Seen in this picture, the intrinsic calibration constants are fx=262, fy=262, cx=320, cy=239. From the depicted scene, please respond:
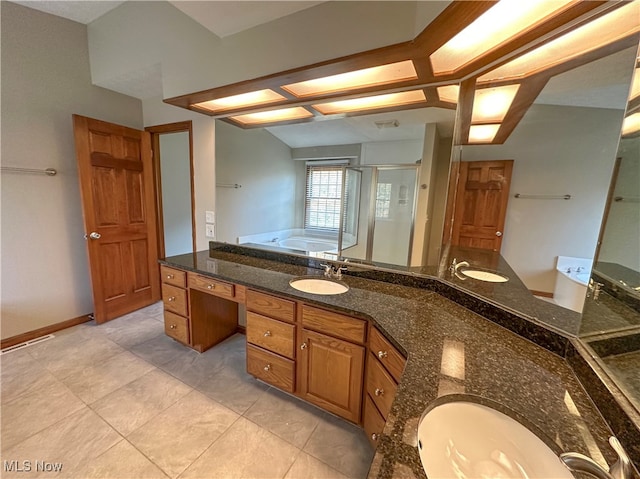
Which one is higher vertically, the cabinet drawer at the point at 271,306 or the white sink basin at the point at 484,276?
the white sink basin at the point at 484,276

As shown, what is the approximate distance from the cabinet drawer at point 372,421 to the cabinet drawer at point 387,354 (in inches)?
11.3

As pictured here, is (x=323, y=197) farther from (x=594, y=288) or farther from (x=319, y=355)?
(x=594, y=288)

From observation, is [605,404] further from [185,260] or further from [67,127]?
[67,127]

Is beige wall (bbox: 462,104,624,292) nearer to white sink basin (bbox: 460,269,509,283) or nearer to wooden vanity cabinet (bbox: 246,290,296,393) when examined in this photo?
white sink basin (bbox: 460,269,509,283)

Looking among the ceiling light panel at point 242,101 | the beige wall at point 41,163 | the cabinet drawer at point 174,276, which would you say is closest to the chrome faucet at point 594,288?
the ceiling light panel at point 242,101

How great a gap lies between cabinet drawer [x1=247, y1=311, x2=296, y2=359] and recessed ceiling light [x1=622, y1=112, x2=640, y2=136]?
64.8 inches

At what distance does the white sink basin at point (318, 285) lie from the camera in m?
1.76

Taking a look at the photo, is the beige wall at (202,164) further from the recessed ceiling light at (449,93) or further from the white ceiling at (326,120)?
the recessed ceiling light at (449,93)

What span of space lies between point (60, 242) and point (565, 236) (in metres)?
3.86

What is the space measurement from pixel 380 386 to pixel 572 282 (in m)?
0.92

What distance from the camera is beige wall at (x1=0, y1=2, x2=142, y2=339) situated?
2203 mm

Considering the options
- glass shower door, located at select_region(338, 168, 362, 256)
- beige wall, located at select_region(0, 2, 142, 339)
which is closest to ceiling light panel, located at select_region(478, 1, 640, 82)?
glass shower door, located at select_region(338, 168, 362, 256)

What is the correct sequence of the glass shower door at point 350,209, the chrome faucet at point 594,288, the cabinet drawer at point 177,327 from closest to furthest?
the chrome faucet at point 594,288 → the glass shower door at point 350,209 → the cabinet drawer at point 177,327

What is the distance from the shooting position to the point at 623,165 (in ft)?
2.89
